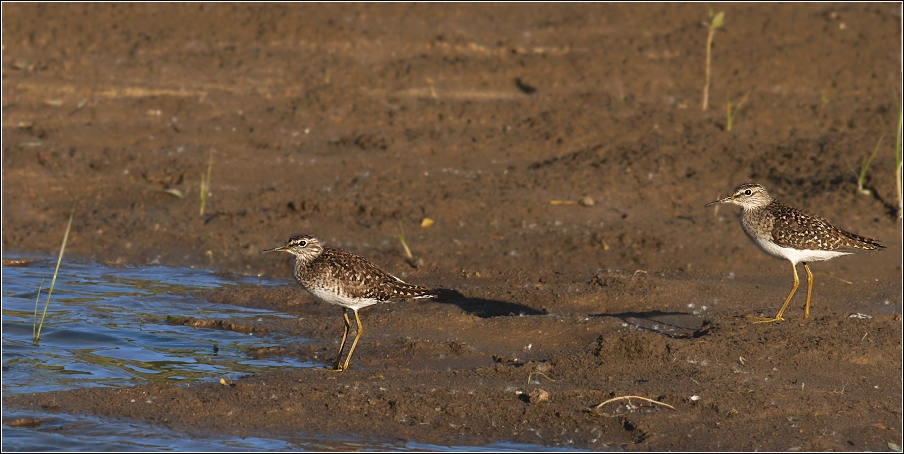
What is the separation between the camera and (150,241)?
500 inches

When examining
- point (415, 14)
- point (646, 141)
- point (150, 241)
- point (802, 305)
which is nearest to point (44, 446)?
point (150, 241)

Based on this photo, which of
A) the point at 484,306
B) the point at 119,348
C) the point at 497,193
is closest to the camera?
the point at 119,348

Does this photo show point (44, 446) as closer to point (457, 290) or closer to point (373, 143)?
point (457, 290)

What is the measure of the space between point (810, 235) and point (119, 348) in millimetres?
5836

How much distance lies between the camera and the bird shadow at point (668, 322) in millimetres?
9438

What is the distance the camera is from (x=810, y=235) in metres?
9.87

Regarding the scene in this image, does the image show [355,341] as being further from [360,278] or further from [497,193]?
[497,193]

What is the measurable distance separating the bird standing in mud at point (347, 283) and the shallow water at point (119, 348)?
0.57 meters

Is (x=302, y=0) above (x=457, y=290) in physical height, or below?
above

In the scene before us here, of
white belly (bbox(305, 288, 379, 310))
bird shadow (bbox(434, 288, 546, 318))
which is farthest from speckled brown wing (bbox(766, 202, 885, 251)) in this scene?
white belly (bbox(305, 288, 379, 310))

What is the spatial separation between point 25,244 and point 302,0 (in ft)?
24.3

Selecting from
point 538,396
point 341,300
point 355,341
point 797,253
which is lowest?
point 355,341

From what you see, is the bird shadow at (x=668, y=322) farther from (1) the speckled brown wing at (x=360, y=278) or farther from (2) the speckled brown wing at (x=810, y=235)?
(1) the speckled brown wing at (x=360, y=278)

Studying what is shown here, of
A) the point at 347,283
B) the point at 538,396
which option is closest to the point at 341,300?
the point at 347,283
